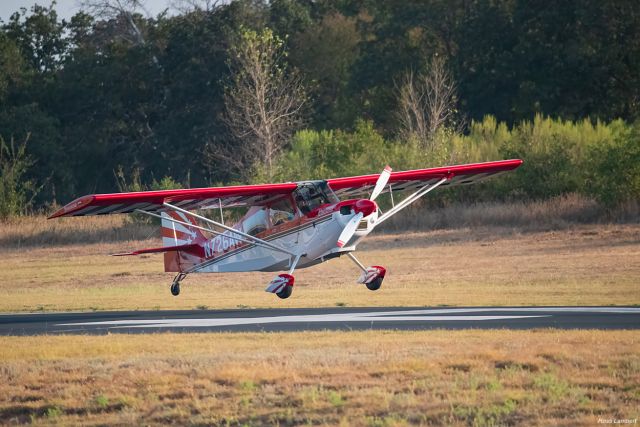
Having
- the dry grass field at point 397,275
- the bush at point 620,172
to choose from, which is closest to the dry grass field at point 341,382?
the dry grass field at point 397,275

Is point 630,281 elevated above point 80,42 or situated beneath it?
situated beneath

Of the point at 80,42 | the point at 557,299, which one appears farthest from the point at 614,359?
the point at 80,42

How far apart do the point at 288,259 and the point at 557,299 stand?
5.97m

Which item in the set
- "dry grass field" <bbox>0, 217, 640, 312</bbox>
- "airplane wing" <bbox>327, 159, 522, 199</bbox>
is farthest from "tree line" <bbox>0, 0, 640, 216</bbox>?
"airplane wing" <bbox>327, 159, 522, 199</bbox>

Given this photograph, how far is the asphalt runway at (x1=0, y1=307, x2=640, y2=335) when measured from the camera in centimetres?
1961

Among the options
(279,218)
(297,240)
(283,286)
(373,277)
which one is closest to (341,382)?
(283,286)

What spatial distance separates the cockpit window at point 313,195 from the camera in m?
24.2

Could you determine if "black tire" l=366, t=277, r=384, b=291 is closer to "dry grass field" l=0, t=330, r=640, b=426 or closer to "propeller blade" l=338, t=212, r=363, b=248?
"propeller blade" l=338, t=212, r=363, b=248

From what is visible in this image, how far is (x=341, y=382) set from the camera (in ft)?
45.2

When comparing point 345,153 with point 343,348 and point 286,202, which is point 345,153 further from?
point 343,348

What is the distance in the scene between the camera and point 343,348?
53.9 ft

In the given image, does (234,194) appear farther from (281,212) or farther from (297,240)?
(297,240)

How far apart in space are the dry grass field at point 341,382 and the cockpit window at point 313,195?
22.8ft

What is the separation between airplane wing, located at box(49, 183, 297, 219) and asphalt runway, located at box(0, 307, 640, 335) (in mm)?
2278
